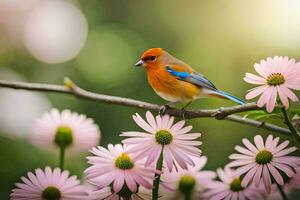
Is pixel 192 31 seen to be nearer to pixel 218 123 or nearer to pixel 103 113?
pixel 103 113

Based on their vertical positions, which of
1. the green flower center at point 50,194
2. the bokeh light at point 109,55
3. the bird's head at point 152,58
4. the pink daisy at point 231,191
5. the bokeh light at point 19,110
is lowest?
the green flower center at point 50,194

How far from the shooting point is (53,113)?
1.66 ft

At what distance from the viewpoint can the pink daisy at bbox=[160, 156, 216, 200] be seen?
0.43 metres

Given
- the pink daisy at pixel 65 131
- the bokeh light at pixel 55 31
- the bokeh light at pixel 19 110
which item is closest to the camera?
the pink daisy at pixel 65 131

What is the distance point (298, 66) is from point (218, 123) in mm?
653

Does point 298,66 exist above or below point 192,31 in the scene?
below

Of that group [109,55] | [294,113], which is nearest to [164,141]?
[294,113]

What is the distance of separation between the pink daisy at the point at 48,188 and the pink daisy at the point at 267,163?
12cm

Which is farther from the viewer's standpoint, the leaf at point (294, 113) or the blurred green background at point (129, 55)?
the blurred green background at point (129, 55)

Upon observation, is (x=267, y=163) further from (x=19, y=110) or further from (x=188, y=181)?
(x=19, y=110)

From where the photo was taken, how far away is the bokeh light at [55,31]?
1587mm

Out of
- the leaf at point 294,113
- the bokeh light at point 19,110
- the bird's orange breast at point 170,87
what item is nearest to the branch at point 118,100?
the leaf at point 294,113

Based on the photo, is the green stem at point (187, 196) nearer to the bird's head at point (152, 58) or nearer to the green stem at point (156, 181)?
the green stem at point (156, 181)

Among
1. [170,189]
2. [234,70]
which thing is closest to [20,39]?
[234,70]
